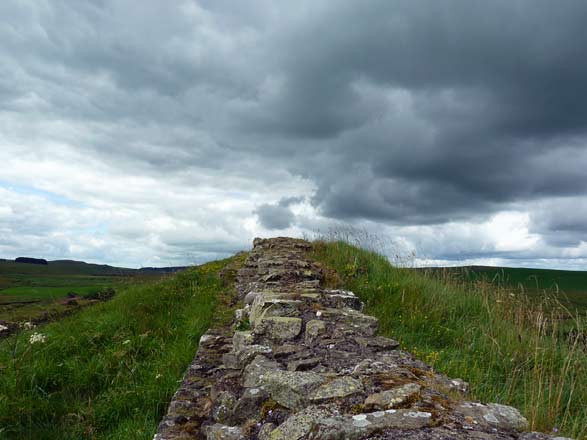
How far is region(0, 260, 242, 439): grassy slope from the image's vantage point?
4.87m

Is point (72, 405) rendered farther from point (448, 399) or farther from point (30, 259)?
point (30, 259)

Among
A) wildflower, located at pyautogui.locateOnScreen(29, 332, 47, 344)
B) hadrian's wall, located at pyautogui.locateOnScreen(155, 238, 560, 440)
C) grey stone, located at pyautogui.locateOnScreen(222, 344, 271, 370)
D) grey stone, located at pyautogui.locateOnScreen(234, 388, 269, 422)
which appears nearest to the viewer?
hadrian's wall, located at pyautogui.locateOnScreen(155, 238, 560, 440)

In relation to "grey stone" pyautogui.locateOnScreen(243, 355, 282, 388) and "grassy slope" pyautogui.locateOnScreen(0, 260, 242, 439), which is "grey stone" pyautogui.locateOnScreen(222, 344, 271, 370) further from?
"grassy slope" pyautogui.locateOnScreen(0, 260, 242, 439)

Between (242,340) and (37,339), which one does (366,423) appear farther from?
(37,339)

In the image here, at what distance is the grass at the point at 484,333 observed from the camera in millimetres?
4660

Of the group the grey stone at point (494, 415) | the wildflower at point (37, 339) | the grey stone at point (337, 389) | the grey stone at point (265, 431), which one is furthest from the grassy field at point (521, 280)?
the wildflower at point (37, 339)

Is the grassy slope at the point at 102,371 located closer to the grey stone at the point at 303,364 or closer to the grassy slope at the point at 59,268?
the grey stone at the point at 303,364

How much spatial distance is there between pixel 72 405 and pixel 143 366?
3.34ft

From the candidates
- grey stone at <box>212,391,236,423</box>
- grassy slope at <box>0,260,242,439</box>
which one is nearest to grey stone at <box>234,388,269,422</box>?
grey stone at <box>212,391,236,423</box>

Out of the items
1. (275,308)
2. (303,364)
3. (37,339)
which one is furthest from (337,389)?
(37,339)

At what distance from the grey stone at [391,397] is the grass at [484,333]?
105cm

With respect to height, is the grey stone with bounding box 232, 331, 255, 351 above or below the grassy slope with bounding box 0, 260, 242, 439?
→ above

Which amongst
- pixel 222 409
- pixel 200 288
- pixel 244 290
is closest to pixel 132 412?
pixel 222 409

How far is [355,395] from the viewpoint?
2850 millimetres
